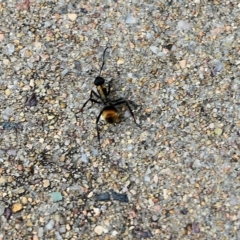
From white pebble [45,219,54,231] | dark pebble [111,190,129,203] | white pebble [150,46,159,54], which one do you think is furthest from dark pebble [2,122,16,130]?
white pebble [150,46,159,54]

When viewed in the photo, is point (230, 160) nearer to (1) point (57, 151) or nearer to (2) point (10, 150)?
(1) point (57, 151)

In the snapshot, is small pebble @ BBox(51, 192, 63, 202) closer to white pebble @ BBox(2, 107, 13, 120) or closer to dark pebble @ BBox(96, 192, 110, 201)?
dark pebble @ BBox(96, 192, 110, 201)

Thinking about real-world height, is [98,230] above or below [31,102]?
below

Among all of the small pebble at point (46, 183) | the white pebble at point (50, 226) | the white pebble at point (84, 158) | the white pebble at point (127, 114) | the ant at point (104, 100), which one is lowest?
the white pebble at point (50, 226)

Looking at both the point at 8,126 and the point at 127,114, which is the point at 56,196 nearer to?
the point at 8,126

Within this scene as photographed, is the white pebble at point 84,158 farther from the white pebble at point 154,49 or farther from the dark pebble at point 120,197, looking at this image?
the white pebble at point 154,49

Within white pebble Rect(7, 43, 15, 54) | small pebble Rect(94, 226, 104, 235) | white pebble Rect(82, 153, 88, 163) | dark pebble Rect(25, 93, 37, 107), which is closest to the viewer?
small pebble Rect(94, 226, 104, 235)

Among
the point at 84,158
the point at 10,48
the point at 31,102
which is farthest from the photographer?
the point at 10,48

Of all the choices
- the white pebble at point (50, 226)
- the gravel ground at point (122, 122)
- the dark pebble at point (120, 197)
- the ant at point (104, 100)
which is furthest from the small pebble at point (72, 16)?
the white pebble at point (50, 226)

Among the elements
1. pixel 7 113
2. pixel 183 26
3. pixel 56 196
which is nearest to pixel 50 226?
pixel 56 196
